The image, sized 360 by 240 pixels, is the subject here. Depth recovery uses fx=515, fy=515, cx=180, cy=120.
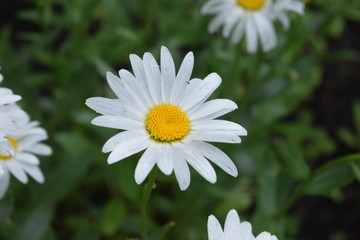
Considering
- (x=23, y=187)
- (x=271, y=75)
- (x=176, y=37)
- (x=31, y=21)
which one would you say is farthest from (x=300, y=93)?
(x=31, y=21)

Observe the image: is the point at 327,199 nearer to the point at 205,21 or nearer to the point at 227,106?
the point at 205,21

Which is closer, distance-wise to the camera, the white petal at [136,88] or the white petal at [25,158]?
the white petal at [136,88]

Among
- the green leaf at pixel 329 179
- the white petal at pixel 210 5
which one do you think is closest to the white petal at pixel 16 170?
the green leaf at pixel 329 179

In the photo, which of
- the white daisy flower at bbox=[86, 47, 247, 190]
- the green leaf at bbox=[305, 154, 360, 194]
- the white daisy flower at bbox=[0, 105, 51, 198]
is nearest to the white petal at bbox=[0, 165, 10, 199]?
the white daisy flower at bbox=[0, 105, 51, 198]

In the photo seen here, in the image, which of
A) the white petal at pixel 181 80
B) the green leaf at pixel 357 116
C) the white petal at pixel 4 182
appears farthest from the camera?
the green leaf at pixel 357 116

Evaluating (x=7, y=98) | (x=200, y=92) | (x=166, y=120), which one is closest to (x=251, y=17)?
(x=200, y=92)

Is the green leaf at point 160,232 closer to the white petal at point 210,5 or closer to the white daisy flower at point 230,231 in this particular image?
the white daisy flower at point 230,231
